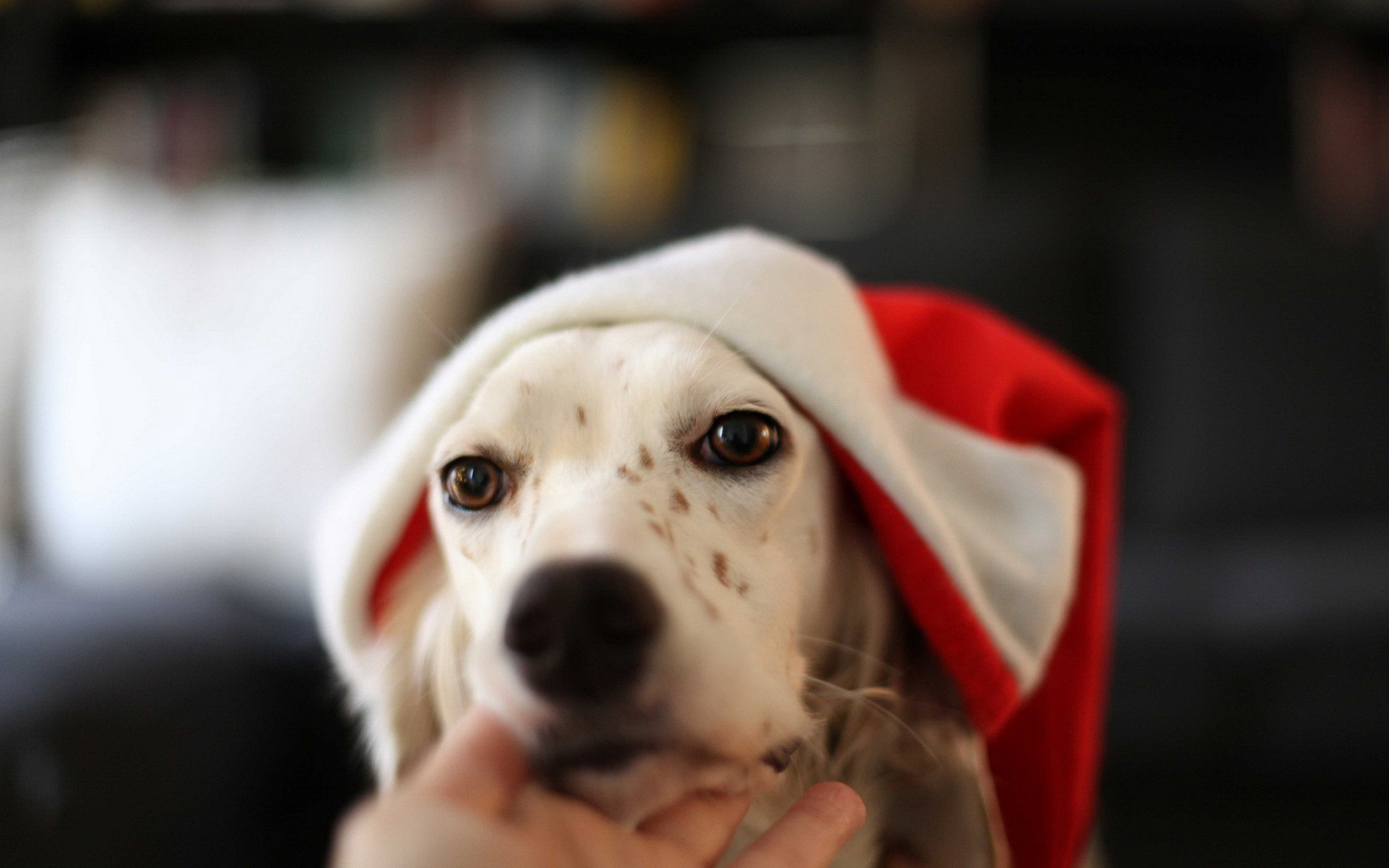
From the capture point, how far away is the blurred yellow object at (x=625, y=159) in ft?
10.3

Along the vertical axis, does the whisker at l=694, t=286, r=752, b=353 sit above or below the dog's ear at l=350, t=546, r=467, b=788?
above

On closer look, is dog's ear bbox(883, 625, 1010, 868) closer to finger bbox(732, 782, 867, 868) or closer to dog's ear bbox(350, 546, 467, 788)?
finger bbox(732, 782, 867, 868)

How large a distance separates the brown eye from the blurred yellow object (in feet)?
7.75

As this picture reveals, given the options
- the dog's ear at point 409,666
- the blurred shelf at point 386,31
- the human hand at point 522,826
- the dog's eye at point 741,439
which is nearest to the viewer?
the human hand at point 522,826

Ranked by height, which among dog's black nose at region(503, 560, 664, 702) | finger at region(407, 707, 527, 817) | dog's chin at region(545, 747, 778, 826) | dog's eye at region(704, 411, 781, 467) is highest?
dog's eye at region(704, 411, 781, 467)

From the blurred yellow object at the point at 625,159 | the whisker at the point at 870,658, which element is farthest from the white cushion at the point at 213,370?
the whisker at the point at 870,658

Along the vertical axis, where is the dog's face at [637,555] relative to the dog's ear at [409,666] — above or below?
above

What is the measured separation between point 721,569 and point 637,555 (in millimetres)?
118

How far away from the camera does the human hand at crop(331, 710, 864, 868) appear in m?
0.45

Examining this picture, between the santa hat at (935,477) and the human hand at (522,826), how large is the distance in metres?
0.25

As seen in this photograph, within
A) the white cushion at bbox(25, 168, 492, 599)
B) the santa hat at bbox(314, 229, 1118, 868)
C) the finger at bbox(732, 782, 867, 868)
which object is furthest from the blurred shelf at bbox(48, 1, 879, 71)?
the finger at bbox(732, 782, 867, 868)

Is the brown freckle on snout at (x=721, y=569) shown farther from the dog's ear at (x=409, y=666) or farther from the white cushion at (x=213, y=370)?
the white cushion at (x=213, y=370)

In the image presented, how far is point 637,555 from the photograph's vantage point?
621 mm

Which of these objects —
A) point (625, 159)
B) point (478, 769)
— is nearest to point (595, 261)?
point (625, 159)
